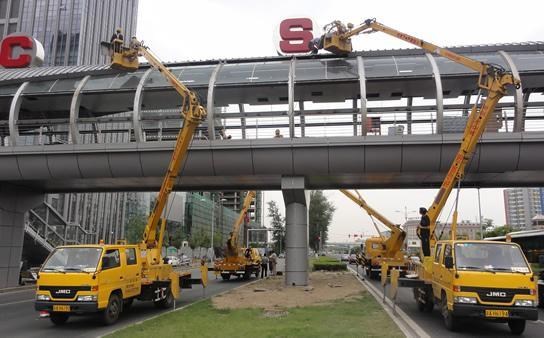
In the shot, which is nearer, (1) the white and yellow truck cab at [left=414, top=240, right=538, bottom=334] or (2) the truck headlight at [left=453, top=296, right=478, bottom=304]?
(1) the white and yellow truck cab at [left=414, top=240, right=538, bottom=334]

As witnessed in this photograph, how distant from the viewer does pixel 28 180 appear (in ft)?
72.7

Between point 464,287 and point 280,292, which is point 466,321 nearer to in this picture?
point 464,287

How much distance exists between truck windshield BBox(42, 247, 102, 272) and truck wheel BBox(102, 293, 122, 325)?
111 centimetres

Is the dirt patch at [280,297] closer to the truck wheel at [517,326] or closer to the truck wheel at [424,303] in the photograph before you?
the truck wheel at [424,303]

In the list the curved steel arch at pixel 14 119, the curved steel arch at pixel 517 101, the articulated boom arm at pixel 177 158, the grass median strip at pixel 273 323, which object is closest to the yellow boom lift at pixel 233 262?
the articulated boom arm at pixel 177 158

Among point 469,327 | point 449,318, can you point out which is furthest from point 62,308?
point 469,327

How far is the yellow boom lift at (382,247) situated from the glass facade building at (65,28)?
51779mm

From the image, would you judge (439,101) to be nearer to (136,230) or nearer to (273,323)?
(273,323)

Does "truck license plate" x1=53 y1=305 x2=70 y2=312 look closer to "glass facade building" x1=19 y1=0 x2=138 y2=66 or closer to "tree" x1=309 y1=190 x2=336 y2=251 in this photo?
"glass facade building" x1=19 y1=0 x2=138 y2=66

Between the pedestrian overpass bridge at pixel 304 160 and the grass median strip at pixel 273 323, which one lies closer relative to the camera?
the grass median strip at pixel 273 323

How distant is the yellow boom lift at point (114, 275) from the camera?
11.5 metres

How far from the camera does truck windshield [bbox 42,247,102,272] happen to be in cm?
1191

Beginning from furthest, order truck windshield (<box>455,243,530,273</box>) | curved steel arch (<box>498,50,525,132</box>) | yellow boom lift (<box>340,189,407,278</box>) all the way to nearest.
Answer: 1. yellow boom lift (<box>340,189,407,278</box>)
2. curved steel arch (<box>498,50,525,132</box>)
3. truck windshield (<box>455,243,530,273</box>)

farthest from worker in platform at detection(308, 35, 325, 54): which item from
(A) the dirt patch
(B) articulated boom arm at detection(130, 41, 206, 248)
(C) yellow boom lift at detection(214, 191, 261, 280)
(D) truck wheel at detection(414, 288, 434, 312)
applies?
(D) truck wheel at detection(414, 288, 434, 312)
